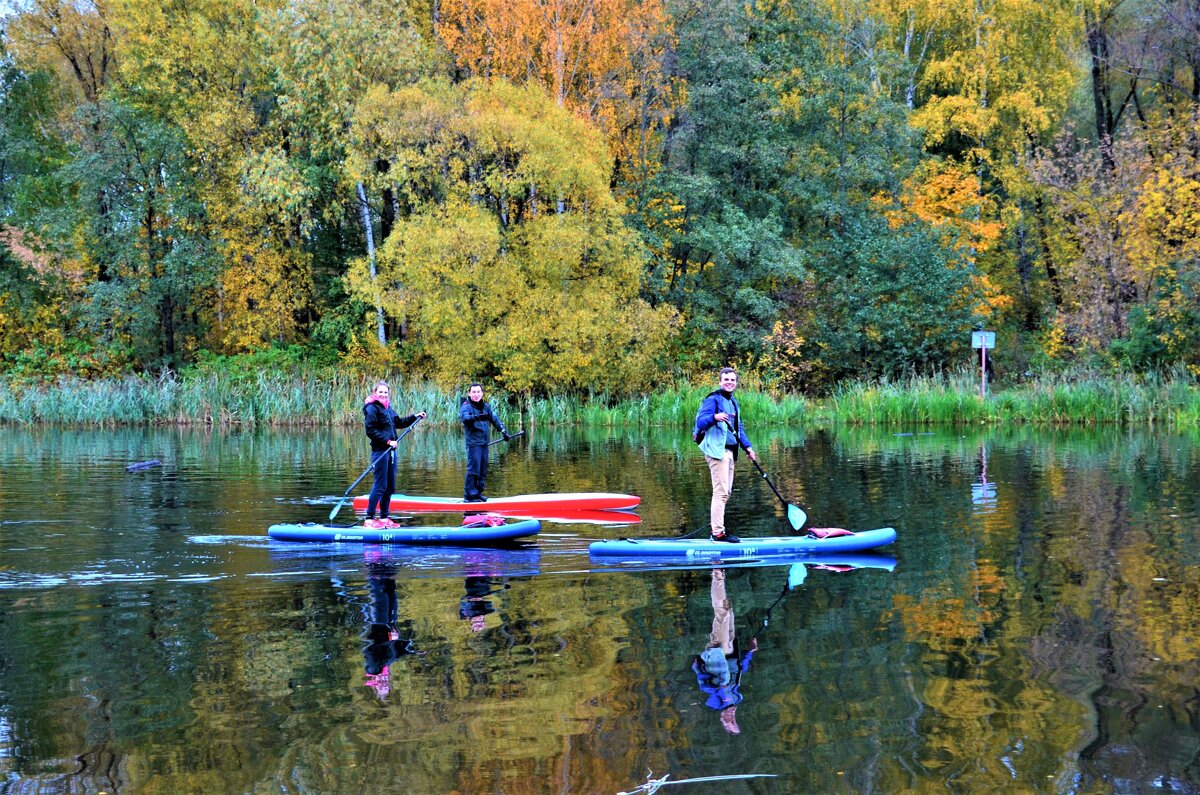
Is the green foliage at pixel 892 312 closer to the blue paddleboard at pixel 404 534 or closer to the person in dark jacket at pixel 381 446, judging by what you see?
the person in dark jacket at pixel 381 446

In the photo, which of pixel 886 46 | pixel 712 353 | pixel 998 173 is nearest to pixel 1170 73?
pixel 998 173

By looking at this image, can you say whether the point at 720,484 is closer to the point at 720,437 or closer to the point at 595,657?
the point at 720,437

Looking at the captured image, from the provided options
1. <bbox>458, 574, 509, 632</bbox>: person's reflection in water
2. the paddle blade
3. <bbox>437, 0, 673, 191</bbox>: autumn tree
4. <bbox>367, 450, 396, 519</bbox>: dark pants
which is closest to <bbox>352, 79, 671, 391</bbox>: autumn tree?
<bbox>437, 0, 673, 191</bbox>: autumn tree

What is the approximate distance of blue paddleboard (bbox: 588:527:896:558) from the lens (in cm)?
1284

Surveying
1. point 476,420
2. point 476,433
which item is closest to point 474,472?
point 476,433

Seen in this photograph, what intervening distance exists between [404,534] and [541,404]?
22092 millimetres

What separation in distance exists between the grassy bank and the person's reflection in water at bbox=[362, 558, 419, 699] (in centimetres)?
2292

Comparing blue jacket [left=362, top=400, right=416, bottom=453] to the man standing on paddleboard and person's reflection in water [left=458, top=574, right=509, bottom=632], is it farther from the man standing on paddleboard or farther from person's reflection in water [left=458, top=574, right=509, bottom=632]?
the man standing on paddleboard

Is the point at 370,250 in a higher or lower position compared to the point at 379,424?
higher

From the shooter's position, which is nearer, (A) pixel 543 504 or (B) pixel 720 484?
(B) pixel 720 484

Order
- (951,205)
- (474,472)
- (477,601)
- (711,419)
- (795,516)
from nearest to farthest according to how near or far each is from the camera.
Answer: (477,601)
(711,419)
(795,516)
(474,472)
(951,205)

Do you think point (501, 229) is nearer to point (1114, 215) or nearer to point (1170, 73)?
point (1114, 215)

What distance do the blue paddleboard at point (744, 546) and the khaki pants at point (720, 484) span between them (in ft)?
0.92

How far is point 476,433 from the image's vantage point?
16.1 metres
